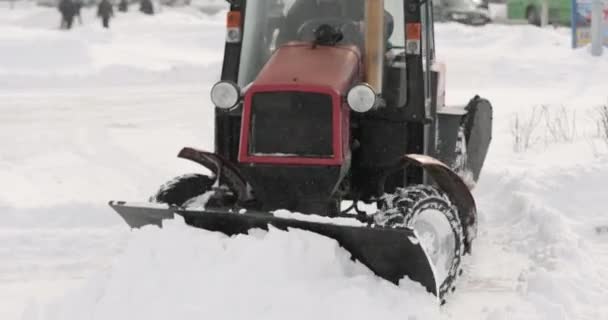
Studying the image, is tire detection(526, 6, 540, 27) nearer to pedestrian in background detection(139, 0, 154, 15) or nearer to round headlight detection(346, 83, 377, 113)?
pedestrian in background detection(139, 0, 154, 15)

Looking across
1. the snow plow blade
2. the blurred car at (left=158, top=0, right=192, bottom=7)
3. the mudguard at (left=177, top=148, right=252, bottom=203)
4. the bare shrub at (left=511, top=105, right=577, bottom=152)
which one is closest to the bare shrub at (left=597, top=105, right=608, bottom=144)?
the bare shrub at (left=511, top=105, right=577, bottom=152)

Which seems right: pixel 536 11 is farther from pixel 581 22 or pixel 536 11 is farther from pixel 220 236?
pixel 220 236

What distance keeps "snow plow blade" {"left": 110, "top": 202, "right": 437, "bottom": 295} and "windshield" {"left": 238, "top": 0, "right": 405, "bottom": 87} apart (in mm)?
1260

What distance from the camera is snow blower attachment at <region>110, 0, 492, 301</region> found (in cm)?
532

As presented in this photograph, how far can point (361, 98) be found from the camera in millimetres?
5453

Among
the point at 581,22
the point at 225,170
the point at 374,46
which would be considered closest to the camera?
the point at 374,46

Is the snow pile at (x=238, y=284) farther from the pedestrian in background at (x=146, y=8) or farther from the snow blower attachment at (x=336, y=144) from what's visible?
the pedestrian in background at (x=146, y=8)

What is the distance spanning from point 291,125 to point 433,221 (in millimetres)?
1039

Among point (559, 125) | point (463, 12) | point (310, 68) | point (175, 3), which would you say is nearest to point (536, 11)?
point (463, 12)

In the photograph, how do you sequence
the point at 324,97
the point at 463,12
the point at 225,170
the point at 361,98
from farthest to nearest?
the point at 463,12 < the point at 225,170 < the point at 324,97 < the point at 361,98

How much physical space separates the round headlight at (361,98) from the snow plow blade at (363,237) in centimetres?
78

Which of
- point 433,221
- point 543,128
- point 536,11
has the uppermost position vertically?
point 433,221

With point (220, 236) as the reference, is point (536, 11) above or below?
below

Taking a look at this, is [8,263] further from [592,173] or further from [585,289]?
[592,173]
